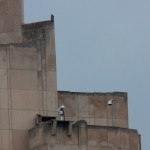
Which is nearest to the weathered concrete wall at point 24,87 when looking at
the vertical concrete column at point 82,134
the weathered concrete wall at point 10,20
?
the weathered concrete wall at point 10,20

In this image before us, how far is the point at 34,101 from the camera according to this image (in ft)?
299

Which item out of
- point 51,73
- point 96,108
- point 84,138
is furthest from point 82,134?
point 96,108

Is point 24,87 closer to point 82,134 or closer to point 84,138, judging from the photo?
point 82,134

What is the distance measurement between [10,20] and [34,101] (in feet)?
A: 17.5

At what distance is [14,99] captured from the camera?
90625mm

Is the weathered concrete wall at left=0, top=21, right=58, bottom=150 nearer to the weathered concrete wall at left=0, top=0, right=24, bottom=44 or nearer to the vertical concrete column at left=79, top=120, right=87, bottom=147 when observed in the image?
the weathered concrete wall at left=0, top=0, right=24, bottom=44

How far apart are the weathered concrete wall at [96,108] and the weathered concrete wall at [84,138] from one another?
136 inches

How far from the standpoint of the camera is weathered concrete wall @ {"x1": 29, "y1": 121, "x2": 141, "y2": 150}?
290ft

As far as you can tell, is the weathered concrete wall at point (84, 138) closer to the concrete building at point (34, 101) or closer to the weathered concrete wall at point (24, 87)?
the concrete building at point (34, 101)

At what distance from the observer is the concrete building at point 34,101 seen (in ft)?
292

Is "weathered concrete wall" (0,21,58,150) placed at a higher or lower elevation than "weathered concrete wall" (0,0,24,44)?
lower

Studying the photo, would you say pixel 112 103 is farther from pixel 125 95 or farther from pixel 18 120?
pixel 18 120

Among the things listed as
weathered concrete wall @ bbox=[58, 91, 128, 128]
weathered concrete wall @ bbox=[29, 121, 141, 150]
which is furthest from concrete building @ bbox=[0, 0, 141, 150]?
weathered concrete wall @ bbox=[58, 91, 128, 128]

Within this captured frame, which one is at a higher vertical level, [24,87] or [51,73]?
[51,73]
